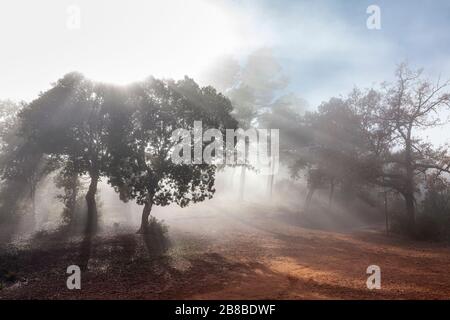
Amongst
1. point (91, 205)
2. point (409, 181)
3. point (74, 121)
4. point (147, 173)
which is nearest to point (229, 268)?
point (147, 173)

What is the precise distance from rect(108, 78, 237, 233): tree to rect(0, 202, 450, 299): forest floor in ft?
10.8

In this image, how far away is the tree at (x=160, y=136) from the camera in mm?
17531

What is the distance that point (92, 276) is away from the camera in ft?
37.7

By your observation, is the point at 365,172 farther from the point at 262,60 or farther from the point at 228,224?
the point at 262,60

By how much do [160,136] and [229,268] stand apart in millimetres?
9361

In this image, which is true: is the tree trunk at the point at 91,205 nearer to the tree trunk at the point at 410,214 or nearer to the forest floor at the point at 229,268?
the forest floor at the point at 229,268

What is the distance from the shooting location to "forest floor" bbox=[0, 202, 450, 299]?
928 centimetres

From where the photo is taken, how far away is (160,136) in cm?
1806

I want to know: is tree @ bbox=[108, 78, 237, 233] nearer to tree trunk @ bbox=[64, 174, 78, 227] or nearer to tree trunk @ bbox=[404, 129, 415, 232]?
tree trunk @ bbox=[64, 174, 78, 227]

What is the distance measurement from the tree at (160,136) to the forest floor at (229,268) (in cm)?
330

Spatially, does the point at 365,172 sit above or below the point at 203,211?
above
